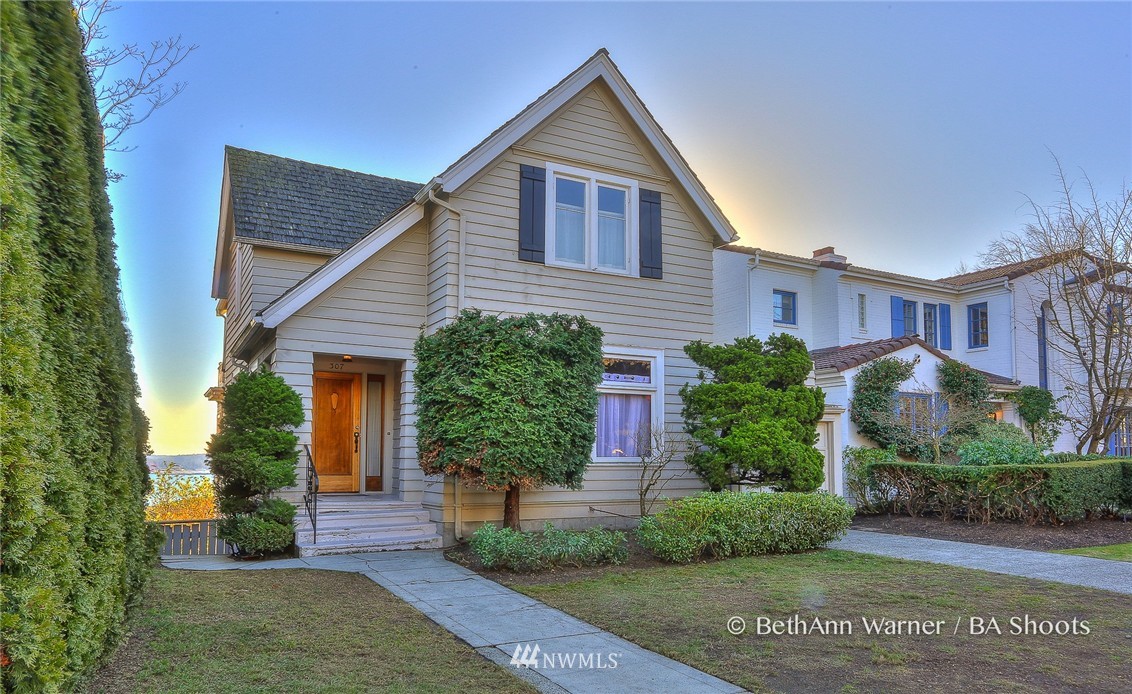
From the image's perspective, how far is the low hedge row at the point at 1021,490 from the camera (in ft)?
40.5

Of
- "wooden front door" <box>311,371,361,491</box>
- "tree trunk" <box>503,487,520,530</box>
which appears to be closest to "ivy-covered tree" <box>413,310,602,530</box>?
"tree trunk" <box>503,487,520,530</box>

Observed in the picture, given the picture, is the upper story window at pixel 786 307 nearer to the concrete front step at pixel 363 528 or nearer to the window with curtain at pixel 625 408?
the window with curtain at pixel 625 408

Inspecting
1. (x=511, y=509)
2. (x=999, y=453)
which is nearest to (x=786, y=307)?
(x=999, y=453)

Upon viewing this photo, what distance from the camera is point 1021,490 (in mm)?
12531

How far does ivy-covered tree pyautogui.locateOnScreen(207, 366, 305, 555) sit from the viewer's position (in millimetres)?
9789

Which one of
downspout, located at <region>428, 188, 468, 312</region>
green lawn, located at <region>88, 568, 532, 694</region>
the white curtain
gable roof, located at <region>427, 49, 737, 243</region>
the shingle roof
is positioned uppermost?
gable roof, located at <region>427, 49, 737, 243</region>

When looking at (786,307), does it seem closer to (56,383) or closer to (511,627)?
(511,627)

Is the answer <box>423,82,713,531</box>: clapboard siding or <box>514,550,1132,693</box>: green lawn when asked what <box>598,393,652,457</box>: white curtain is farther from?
<box>514,550,1132,693</box>: green lawn

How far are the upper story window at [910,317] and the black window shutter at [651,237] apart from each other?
52.1 ft

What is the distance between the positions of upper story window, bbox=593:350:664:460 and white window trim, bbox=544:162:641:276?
148 cm

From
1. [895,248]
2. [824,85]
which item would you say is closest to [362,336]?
[824,85]

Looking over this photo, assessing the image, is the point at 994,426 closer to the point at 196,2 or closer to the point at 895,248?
the point at 895,248

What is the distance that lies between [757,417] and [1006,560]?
3.56m

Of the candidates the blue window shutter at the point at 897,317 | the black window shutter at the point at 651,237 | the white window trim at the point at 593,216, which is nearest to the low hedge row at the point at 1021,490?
the black window shutter at the point at 651,237
